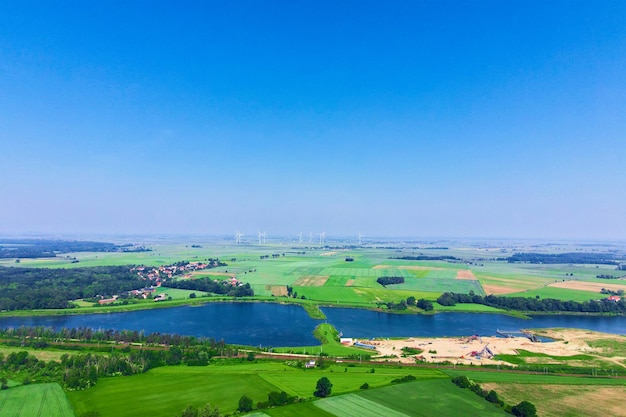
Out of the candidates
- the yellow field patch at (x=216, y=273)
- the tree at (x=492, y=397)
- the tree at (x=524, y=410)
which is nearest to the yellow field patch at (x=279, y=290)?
the yellow field patch at (x=216, y=273)

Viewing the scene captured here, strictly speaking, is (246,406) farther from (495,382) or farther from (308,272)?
(308,272)

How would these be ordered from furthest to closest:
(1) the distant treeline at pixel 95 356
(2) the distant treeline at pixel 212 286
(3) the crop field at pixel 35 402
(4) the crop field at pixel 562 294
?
(2) the distant treeline at pixel 212 286 < (4) the crop field at pixel 562 294 < (1) the distant treeline at pixel 95 356 < (3) the crop field at pixel 35 402

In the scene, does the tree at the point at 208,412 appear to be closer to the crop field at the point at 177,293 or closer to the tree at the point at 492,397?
the tree at the point at 492,397

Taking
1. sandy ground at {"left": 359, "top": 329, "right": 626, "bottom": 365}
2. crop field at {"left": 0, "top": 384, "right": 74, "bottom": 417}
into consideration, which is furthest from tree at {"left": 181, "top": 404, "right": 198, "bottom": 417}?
sandy ground at {"left": 359, "top": 329, "right": 626, "bottom": 365}

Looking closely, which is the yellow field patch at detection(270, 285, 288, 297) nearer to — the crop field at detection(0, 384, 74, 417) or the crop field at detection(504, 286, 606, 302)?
the crop field at detection(504, 286, 606, 302)

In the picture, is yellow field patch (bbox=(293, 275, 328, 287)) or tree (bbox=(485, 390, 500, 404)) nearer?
tree (bbox=(485, 390, 500, 404))

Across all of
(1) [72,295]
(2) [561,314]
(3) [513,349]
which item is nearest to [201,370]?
(3) [513,349]
